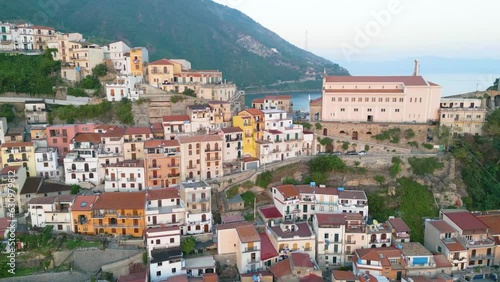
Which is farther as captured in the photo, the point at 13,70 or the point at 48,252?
the point at 13,70

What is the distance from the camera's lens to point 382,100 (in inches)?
1289

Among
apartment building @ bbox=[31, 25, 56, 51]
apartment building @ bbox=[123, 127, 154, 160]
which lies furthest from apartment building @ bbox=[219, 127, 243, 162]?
apartment building @ bbox=[31, 25, 56, 51]

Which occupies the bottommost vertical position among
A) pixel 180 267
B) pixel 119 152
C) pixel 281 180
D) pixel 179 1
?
pixel 180 267

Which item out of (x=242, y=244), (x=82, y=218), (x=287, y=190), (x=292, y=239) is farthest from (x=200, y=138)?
(x=292, y=239)

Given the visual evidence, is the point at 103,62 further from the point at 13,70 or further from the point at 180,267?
the point at 180,267

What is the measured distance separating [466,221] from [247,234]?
41.8 ft

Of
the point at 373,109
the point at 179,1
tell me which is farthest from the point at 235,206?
the point at 179,1

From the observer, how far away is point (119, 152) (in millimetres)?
26625

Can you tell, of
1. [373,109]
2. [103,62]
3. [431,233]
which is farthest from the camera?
[103,62]

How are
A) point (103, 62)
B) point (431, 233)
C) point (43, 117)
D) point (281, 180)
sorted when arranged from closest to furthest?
A: point (431, 233) < point (281, 180) < point (43, 117) < point (103, 62)

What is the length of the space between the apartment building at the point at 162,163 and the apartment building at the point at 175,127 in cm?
239

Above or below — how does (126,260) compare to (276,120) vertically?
below

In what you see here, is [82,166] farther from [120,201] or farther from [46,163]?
[120,201]

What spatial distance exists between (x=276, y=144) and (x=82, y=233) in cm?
1380
